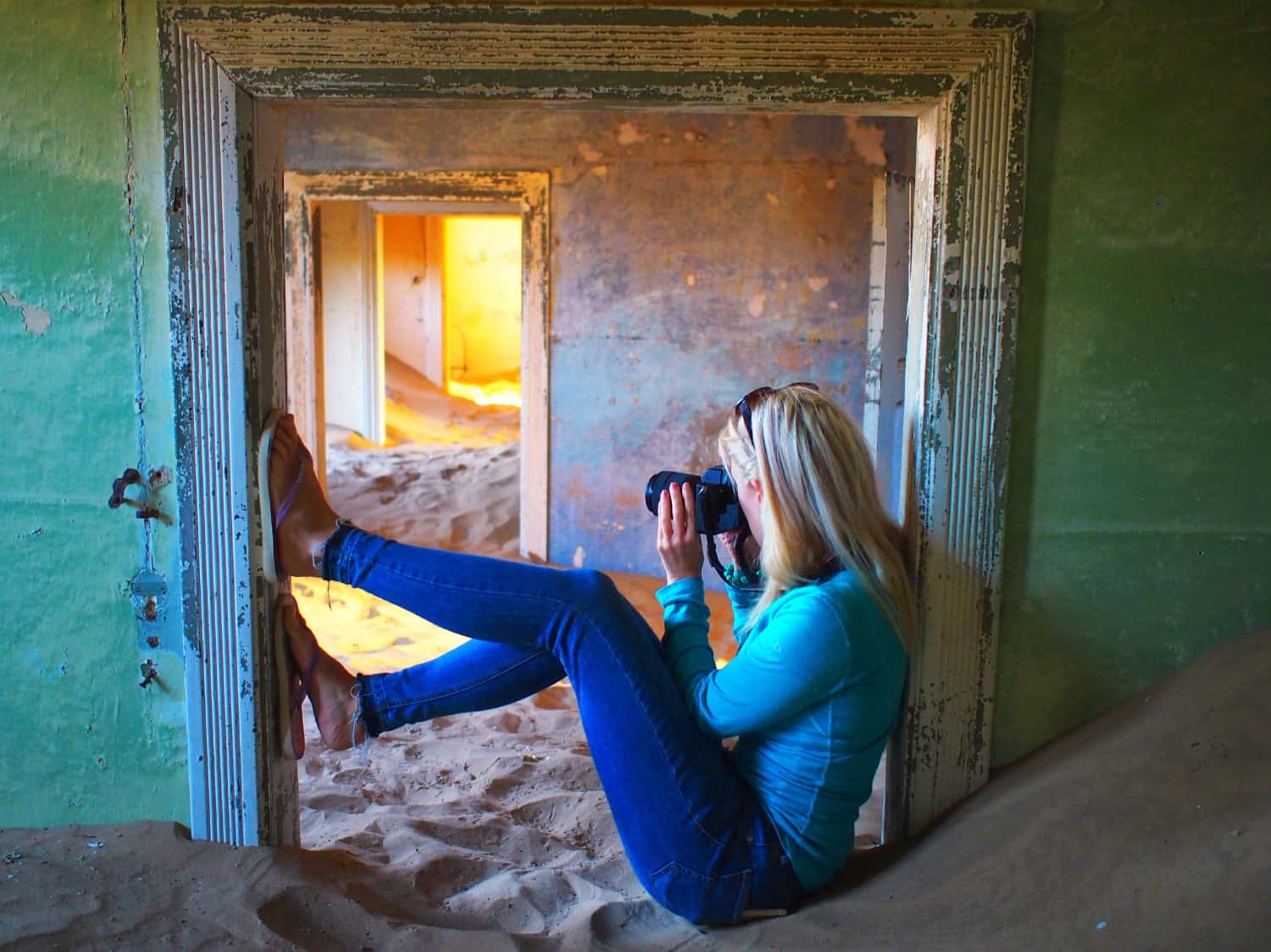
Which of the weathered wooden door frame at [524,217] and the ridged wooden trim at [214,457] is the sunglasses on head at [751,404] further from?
the weathered wooden door frame at [524,217]

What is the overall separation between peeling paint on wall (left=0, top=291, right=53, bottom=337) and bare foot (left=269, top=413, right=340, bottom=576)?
45 centimetres

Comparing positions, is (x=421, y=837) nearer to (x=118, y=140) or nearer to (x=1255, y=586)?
(x=118, y=140)

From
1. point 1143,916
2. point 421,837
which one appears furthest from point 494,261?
point 1143,916

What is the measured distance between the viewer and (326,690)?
2041mm

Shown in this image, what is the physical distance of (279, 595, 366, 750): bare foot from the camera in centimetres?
203

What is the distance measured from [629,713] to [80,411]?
114 cm

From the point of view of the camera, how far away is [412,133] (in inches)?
193

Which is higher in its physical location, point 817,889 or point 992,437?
point 992,437

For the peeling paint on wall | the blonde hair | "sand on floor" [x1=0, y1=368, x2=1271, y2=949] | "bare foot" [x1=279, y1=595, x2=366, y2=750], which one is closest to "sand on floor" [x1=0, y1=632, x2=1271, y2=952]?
"sand on floor" [x1=0, y1=368, x2=1271, y2=949]

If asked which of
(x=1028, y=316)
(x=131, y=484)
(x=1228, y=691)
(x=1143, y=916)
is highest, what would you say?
(x=1028, y=316)

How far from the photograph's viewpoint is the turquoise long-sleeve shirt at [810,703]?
1676 millimetres

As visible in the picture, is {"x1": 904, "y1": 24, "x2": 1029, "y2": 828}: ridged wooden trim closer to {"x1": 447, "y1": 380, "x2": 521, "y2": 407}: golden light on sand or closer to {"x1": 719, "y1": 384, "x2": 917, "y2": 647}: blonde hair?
{"x1": 719, "y1": 384, "x2": 917, "y2": 647}: blonde hair

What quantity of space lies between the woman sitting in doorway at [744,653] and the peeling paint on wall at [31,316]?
46cm

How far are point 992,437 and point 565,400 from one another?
3.34 metres
